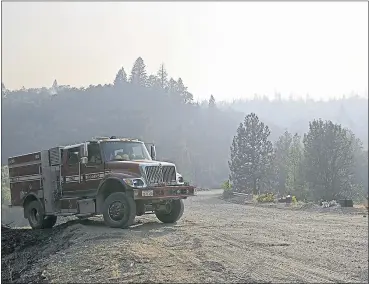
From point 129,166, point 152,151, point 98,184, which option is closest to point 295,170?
point 129,166

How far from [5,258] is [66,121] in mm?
2453

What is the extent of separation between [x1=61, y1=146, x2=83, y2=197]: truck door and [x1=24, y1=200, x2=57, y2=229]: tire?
742 mm

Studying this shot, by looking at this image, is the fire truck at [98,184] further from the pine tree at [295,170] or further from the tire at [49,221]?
the pine tree at [295,170]

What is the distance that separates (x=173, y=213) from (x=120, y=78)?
2378mm

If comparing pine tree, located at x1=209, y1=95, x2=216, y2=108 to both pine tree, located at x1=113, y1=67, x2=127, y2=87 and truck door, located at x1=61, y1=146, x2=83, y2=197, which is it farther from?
truck door, located at x1=61, y1=146, x2=83, y2=197

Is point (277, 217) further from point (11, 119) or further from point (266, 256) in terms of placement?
point (11, 119)

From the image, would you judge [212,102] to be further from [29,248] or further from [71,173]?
[29,248]

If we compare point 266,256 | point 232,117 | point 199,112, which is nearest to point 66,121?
point 199,112

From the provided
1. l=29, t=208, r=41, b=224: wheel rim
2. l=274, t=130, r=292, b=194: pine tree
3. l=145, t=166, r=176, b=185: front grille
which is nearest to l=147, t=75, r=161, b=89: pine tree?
l=145, t=166, r=176, b=185: front grille

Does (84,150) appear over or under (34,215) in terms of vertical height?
over

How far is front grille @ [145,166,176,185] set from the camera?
7.34 m

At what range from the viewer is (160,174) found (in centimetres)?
750

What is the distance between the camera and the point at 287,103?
6461 mm

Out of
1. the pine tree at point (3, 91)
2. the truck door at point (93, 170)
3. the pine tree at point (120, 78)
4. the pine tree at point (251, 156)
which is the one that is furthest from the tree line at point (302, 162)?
the pine tree at point (3, 91)
